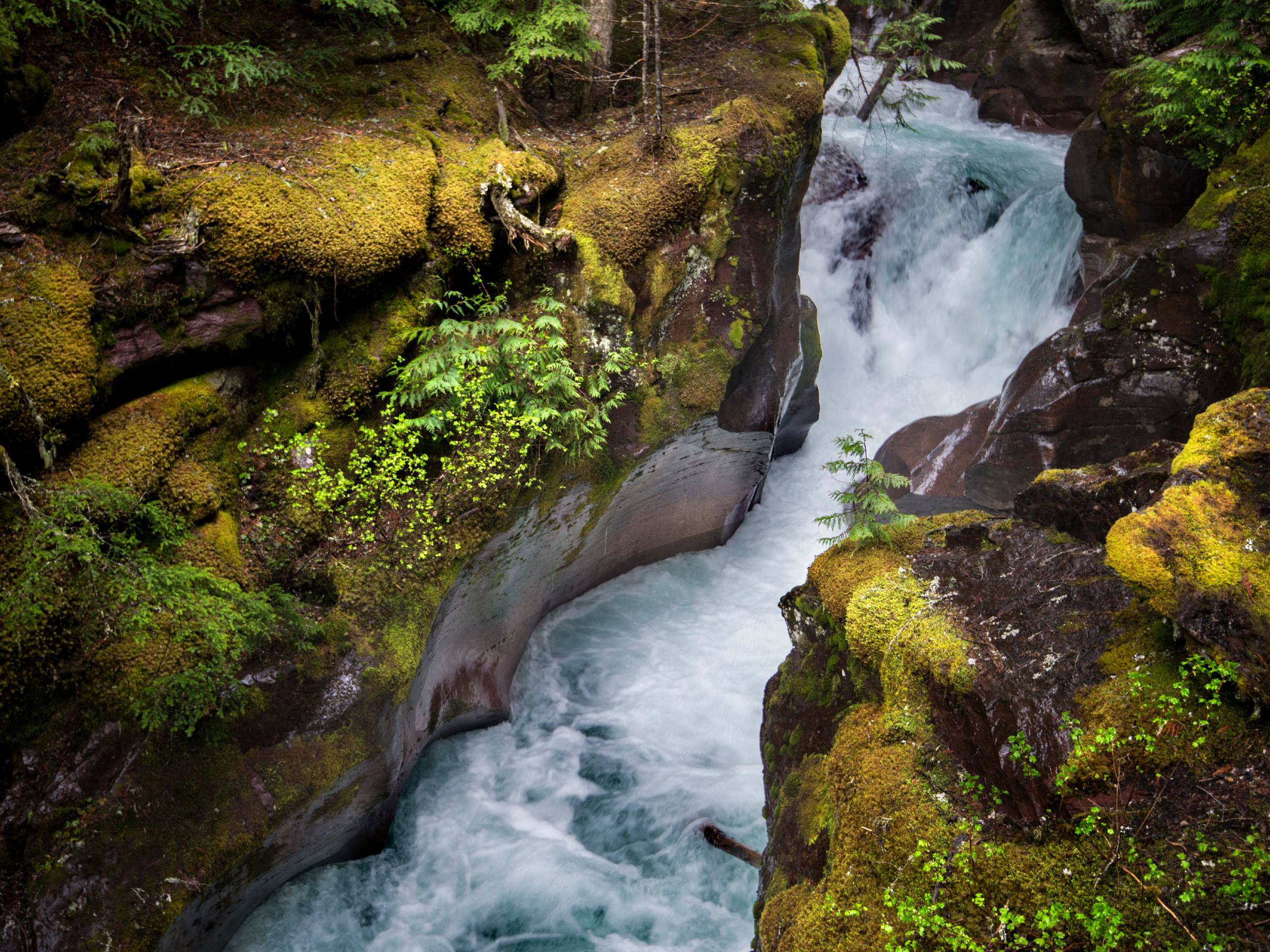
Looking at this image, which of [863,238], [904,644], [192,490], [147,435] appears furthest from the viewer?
[863,238]

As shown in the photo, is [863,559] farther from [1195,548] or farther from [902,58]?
[902,58]

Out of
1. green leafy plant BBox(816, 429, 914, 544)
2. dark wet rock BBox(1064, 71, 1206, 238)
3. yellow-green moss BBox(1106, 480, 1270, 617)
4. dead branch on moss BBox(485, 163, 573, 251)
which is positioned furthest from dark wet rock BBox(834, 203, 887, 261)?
yellow-green moss BBox(1106, 480, 1270, 617)

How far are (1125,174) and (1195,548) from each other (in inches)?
320

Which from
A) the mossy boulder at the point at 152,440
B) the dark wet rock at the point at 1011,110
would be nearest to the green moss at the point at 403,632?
the mossy boulder at the point at 152,440

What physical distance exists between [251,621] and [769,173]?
7.04m

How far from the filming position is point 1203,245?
7898 millimetres

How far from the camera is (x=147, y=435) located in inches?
206

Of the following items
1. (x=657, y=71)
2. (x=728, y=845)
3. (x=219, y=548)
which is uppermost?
(x=657, y=71)

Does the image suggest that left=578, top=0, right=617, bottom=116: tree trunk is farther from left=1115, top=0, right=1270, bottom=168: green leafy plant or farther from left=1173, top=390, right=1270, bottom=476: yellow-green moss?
left=1173, top=390, right=1270, bottom=476: yellow-green moss

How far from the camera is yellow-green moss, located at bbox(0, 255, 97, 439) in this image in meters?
4.64

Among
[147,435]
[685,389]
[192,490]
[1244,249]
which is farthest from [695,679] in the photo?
[1244,249]

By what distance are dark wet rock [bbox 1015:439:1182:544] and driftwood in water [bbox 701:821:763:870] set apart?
3845 millimetres

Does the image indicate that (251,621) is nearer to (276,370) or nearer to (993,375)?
(276,370)

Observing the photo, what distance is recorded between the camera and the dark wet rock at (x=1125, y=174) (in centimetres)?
Result: 873
